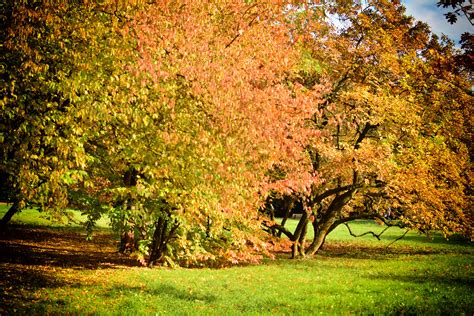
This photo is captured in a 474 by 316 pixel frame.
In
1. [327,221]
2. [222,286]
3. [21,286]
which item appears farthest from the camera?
[327,221]

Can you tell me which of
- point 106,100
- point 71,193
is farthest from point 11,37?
point 71,193

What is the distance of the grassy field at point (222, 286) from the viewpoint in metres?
10.6

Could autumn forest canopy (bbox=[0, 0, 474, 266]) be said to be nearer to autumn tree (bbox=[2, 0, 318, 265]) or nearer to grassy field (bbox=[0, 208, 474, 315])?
autumn tree (bbox=[2, 0, 318, 265])

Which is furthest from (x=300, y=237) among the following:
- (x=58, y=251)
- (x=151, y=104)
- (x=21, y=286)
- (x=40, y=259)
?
(x=151, y=104)

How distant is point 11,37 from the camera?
8078 millimetres

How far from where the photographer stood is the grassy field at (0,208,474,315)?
34.8ft

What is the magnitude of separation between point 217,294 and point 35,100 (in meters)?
7.62

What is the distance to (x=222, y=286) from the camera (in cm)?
1393

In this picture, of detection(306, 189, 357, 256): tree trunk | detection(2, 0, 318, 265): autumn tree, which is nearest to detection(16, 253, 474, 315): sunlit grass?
detection(2, 0, 318, 265): autumn tree

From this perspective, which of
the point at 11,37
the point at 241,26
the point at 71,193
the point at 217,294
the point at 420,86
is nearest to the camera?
the point at 11,37

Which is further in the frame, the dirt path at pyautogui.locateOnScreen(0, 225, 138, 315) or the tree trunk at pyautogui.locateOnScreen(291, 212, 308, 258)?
the tree trunk at pyautogui.locateOnScreen(291, 212, 308, 258)

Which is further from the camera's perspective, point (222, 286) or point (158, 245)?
point (158, 245)

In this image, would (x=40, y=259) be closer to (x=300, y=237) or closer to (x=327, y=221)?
(x=300, y=237)

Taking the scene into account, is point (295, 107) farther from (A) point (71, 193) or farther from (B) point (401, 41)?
(B) point (401, 41)
